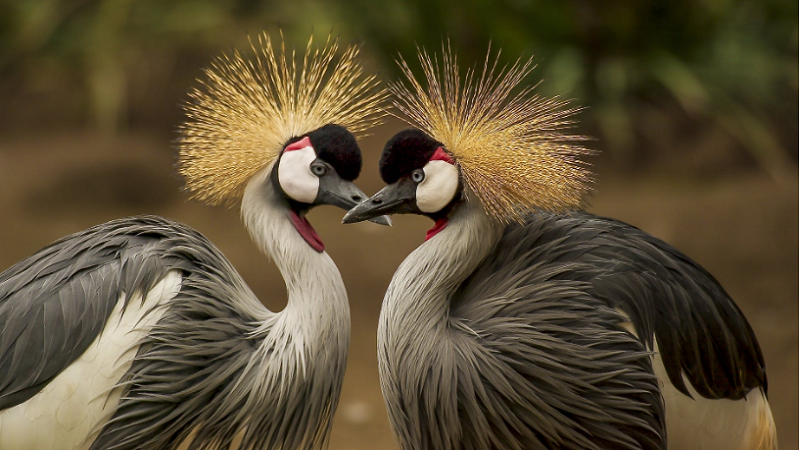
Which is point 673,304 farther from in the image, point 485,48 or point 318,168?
point 485,48

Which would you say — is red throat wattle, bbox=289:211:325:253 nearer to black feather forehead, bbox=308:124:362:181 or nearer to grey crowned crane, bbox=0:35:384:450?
grey crowned crane, bbox=0:35:384:450

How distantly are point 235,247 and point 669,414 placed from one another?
196 centimetres

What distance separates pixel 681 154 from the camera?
12.1ft

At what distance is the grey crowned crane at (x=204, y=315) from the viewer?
4.81ft

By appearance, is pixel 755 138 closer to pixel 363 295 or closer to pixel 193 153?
pixel 363 295

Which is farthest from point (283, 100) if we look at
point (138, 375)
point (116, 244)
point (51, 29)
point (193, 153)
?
point (51, 29)

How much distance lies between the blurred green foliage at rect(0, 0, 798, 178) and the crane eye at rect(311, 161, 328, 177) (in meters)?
2.19

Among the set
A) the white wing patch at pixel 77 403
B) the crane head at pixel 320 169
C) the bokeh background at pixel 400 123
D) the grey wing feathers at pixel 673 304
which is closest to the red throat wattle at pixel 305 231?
the crane head at pixel 320 169

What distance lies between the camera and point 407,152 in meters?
1.52

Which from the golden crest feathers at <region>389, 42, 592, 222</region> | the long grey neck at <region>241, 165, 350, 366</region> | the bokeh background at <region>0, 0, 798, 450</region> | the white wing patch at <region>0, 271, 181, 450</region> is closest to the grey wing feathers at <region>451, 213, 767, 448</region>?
the golden crest feathers at <region>389, 42, 592, 222</region>

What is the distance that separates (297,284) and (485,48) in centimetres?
234

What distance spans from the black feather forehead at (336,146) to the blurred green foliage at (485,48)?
2.18m

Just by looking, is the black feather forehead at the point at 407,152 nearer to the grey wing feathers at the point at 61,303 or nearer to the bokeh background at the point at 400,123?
the grey wing feathers at the point at 61,303

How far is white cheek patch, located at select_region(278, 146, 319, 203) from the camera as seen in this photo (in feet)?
5.17
